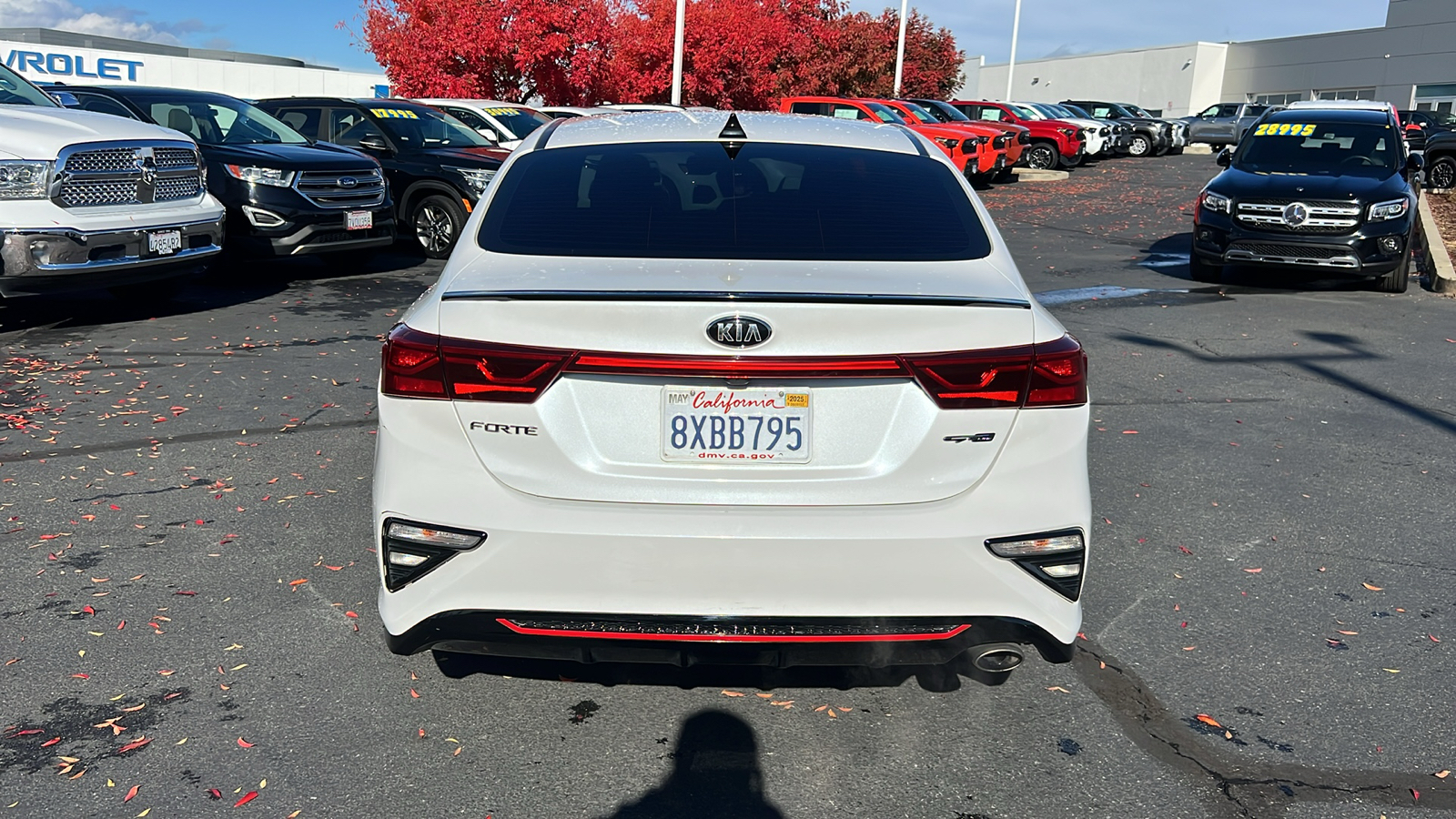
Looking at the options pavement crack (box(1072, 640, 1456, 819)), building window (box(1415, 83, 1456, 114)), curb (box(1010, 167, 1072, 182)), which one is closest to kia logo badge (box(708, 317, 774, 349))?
pavement crack (box(1072, 640, 1456, 819))

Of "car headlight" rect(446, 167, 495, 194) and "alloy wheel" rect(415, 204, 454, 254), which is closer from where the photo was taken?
"car headlight" rect(446, 167, 495, 194)

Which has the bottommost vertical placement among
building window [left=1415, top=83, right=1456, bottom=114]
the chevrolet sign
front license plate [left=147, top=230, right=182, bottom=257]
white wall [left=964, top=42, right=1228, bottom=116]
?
front license plate [left=147, top=230, right=182, bottom=257]

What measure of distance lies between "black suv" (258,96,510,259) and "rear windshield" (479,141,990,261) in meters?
8.80

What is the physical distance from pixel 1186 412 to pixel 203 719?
5773 mm

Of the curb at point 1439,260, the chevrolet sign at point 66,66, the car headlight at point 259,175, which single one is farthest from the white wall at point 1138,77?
the car headlight at point 259,175

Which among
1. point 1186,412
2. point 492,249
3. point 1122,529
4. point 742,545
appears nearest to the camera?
point 742,545

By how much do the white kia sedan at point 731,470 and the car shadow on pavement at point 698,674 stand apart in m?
0.64

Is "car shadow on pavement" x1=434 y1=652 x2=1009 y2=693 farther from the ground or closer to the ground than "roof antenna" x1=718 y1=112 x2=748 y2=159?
closer to the ground

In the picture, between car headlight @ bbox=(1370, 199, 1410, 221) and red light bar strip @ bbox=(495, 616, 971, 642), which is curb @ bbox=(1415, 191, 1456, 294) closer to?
Result: car headlight @ bbox=(1370, 199, 1410, 221)

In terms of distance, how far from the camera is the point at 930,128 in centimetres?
2398

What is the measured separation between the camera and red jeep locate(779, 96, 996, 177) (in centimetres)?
2362

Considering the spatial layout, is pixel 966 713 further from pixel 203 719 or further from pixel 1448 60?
pixel 1448 60

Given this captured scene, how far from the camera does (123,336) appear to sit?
8805 millimetres

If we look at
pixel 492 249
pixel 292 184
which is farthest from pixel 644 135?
pixel 292 184
